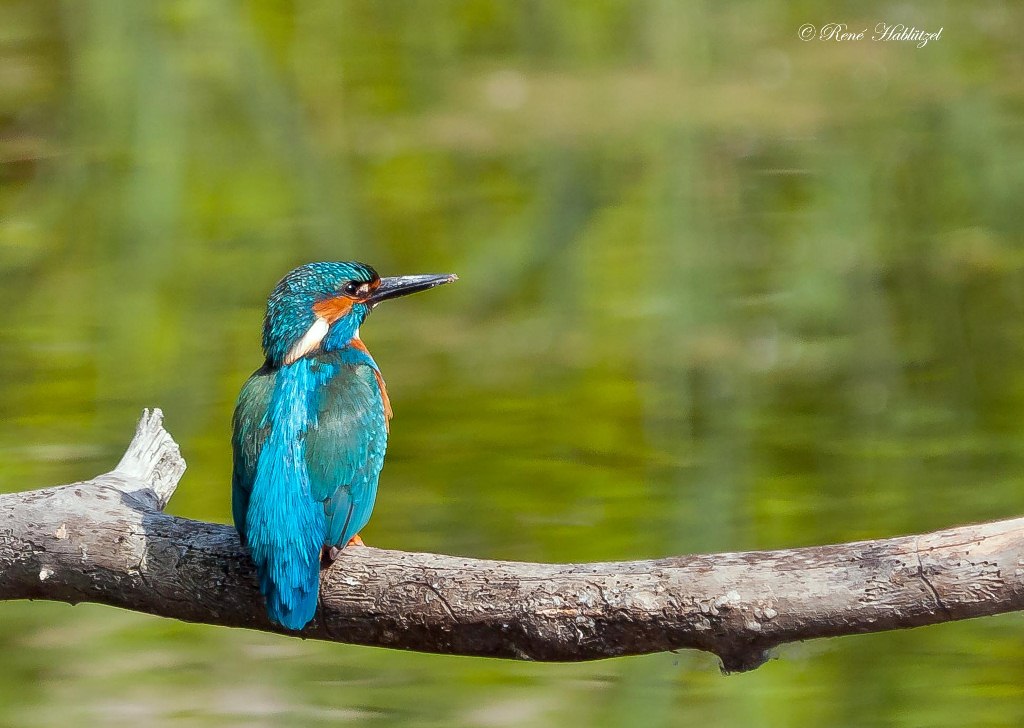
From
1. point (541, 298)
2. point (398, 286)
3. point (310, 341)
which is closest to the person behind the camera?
point (310, 341)

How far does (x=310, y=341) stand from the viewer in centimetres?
158

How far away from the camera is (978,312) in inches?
177

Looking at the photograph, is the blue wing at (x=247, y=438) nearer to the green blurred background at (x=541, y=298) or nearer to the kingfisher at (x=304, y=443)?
the kingfisher at (x=304, y=443)

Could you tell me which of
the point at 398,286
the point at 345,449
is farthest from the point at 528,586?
the point at 398,286

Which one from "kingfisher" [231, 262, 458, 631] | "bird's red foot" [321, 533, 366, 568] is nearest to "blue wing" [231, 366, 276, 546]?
"kingfisher" [231, 262, 458, 631]

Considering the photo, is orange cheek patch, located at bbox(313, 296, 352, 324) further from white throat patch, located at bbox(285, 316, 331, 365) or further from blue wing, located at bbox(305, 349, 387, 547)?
blue wing, located at bbox(305, 349, 387, 547)

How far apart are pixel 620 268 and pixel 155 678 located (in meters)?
2.29

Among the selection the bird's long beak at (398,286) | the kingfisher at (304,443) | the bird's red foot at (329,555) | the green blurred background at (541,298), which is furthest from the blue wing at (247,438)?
the green blurred background at (541,298)

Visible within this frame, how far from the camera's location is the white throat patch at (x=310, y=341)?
1.54m

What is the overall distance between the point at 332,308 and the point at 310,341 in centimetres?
9

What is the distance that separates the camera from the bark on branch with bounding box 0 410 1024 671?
1062mm

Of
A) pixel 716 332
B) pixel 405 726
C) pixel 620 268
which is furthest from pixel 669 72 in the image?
pixel 405 726

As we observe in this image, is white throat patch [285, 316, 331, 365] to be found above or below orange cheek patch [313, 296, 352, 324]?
below

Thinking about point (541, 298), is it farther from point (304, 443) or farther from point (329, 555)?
point (329, 555)
